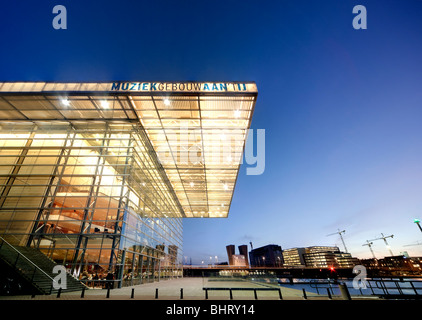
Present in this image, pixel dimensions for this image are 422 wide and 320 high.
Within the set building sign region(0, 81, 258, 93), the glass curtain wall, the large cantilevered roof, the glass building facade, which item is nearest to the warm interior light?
the large cantilevered roof

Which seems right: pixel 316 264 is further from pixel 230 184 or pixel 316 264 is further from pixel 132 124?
pixel 132 124

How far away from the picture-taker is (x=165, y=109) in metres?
19.5

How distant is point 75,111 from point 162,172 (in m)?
14.7

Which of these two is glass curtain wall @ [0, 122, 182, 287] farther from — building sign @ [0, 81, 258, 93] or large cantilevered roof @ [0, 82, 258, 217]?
building sign @ [0, 81, 258, 93]

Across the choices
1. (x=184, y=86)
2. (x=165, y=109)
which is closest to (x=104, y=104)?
A: (x=165, y=109)

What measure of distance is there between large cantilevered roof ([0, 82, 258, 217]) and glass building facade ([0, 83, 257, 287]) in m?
0.11

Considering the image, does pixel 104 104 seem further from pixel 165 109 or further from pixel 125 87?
pixel 165 109

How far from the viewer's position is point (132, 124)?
21.6 meters

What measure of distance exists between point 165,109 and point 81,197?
39.6 feet

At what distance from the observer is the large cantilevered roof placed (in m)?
17.2

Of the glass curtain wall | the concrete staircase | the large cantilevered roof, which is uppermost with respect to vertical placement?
Answer: the large cantilevered roof
